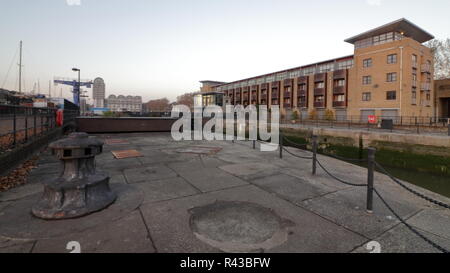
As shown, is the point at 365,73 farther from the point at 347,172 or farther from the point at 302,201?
the point at 302,201

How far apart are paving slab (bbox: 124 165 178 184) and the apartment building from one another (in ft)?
123

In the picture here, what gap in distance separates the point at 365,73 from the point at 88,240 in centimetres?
4655

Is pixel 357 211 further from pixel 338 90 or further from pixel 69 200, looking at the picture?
pixel 338 90

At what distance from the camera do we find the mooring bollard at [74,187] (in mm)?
3424

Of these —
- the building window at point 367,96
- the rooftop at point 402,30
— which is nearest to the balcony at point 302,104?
the building window at point 367,96

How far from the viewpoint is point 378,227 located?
3.35 meters

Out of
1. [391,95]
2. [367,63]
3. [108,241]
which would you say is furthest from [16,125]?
[367,63]

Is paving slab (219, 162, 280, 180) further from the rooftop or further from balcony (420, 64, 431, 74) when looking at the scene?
balcony (420, 64, 431, 74)

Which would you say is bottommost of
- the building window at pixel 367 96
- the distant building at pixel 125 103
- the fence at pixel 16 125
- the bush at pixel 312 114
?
the fence at pixel 16 125

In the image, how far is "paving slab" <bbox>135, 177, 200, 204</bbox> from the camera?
436cm

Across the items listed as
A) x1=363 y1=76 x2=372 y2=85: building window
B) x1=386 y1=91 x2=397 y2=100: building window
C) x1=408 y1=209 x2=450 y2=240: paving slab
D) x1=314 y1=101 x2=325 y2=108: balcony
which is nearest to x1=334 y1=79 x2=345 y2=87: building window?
x1=314 y1=101 x2=325 y2=108: balcony

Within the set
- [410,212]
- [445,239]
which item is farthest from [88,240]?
[410,212]

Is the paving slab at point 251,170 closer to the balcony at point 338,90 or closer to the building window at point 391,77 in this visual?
the building window at point 391,77

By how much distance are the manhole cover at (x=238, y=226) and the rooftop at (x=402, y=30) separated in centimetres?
4509
